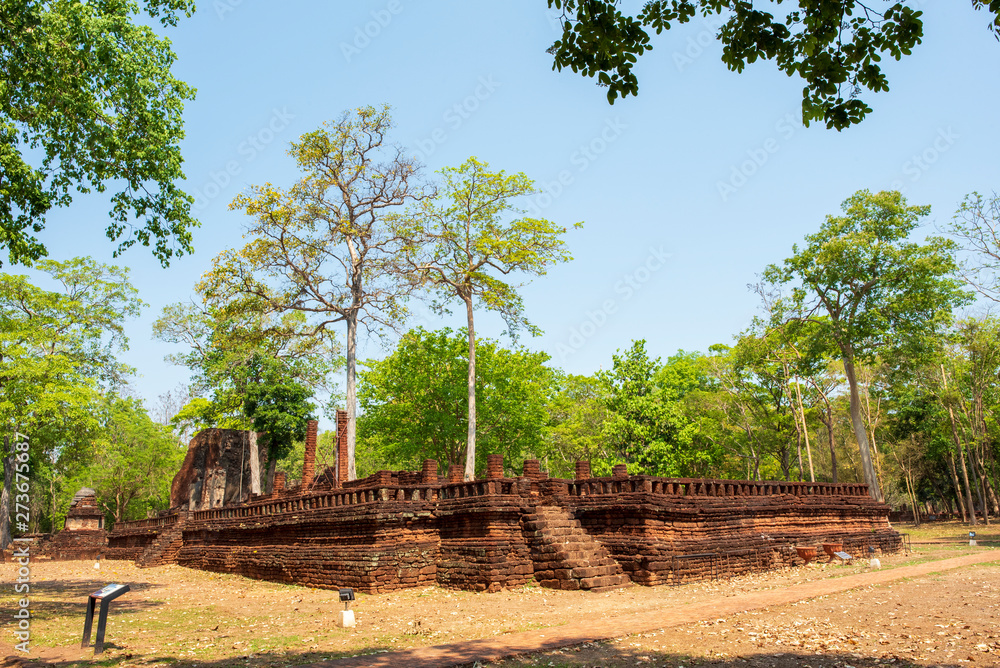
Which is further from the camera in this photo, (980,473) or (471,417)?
(980,473)

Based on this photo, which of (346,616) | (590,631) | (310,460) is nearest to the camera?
(590,631)

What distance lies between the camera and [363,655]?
784 centimetres

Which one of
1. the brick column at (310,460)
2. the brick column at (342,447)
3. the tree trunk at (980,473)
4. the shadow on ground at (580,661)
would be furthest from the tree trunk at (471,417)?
the tree trunk at (980,473)

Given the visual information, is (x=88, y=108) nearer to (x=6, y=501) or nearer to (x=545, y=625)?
(x=545, y=625)

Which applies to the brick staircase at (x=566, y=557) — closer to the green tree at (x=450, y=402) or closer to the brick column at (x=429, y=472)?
the brick column at (x=429, y=472)

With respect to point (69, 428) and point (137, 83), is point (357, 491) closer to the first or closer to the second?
point (137, 83)

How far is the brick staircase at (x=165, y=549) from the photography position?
26.8 m

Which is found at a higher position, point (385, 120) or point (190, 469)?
point (385, 120)

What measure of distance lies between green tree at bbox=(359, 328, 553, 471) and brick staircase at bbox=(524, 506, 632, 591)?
17.2 m

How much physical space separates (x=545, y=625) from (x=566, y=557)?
4.47 meters

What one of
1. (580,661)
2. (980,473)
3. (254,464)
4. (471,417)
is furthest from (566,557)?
(980,473)

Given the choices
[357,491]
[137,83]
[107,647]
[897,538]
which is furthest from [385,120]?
[897,538]

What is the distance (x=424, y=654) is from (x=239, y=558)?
15567 millimetres

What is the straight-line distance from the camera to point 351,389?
26.6 meters
